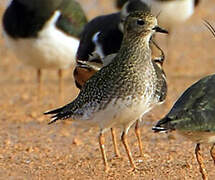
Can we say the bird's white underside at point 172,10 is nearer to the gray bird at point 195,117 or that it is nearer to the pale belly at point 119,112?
the pale belly at point 119,112

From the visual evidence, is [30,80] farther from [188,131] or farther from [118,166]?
[188,131]

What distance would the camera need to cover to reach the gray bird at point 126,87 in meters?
6.12

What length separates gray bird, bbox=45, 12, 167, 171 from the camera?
241 inches

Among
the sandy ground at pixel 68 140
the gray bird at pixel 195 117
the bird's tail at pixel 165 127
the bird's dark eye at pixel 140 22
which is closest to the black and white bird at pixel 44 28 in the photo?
the sandy ground at pixel 68 140

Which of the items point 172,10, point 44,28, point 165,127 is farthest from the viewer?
point 172,10

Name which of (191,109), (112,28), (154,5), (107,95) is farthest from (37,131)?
(154,5)

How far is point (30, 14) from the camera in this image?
9.69 metres

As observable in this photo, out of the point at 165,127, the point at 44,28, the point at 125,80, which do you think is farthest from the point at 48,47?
the point at 165,127

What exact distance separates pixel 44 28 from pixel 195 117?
4.33m

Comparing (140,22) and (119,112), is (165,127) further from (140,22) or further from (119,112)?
(140,22)

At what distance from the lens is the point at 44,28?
9.70 m

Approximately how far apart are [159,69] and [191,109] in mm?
1285

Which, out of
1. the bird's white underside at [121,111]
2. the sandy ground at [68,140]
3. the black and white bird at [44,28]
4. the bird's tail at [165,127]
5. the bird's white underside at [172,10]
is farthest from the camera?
the bird's white underside at [172,10]

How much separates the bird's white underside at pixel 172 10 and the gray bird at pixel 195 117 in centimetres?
634
